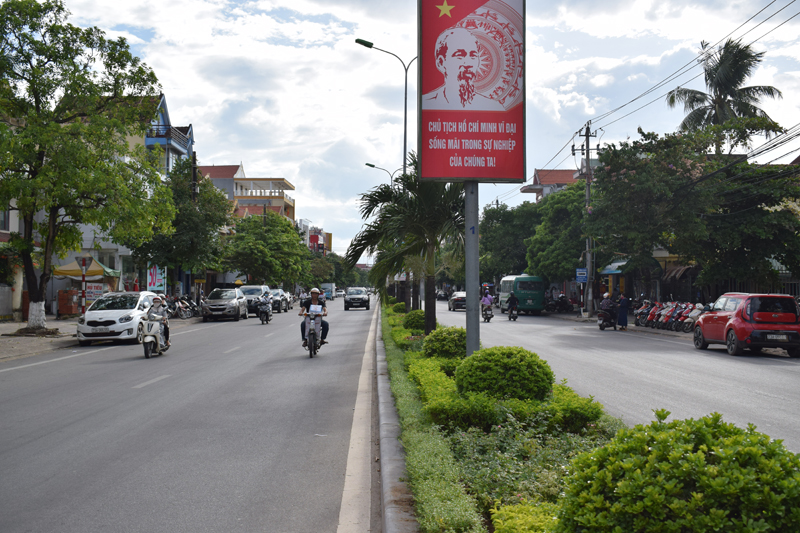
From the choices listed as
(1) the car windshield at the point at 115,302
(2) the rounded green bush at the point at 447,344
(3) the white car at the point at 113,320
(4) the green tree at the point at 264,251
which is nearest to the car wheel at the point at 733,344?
(2) the rounded green bush at the point at 447,344

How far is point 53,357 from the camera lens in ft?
52.1

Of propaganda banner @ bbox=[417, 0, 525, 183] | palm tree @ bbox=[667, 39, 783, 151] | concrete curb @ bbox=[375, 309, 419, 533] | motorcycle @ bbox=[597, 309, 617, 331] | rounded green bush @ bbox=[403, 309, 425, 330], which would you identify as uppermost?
palm tree @ bbox=[667, 39, 783, 151]

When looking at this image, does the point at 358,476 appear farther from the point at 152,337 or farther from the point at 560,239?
the point at 560,239


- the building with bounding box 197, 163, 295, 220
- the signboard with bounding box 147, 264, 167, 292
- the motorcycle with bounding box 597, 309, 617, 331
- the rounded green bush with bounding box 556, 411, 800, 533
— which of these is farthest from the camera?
the building with bounding box 197, 163, 295, 220

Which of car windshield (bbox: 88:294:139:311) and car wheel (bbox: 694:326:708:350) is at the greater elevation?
car windshield (bbox: 88:294:139:311)

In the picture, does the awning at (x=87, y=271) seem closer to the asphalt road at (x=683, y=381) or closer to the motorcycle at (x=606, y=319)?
the asphalt road at (x=683, y=381)

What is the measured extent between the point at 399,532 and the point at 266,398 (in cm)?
622

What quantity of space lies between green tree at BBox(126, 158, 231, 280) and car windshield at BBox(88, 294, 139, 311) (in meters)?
11.9

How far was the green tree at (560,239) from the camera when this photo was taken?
145ft

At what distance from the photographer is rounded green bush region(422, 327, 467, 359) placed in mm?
10344

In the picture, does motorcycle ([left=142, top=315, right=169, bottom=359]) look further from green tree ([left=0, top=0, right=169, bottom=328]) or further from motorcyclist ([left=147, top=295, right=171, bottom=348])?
green tree ([left=0, top=0, right=169, bottom=328])

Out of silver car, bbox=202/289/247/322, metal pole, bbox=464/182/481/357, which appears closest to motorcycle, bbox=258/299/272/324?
silver car, bbox=202/289/247/322

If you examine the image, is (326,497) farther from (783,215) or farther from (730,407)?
(783,215)

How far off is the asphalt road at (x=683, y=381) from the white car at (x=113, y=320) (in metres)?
10.6
